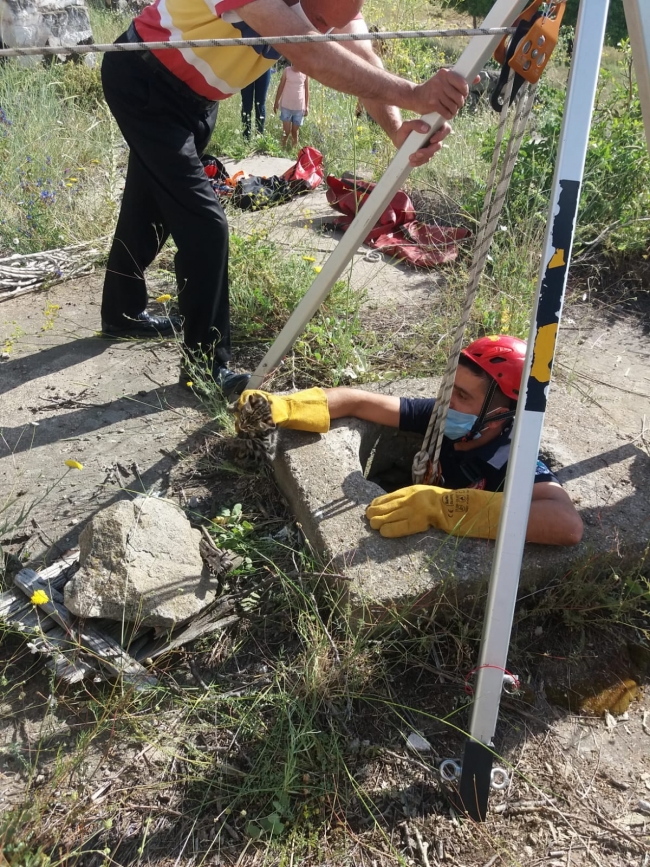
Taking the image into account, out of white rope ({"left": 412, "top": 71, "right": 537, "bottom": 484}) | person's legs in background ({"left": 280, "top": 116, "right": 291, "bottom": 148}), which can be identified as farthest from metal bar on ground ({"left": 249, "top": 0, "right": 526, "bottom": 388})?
person's legs in background ({"left": 280, "top": 116, "right": 291, "bottom": 148})

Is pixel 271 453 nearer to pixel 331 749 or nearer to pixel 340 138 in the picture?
pixel 331 749

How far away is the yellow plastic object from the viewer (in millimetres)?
Result: 1746

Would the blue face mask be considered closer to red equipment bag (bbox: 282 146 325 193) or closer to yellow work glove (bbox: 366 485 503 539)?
yellow work glove (bbox: 366 485 503 539)

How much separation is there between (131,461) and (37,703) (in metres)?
1.02

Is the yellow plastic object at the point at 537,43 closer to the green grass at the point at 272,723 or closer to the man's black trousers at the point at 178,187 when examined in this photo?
the man's black trousers at the point at 178,187

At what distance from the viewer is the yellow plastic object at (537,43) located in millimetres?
1746

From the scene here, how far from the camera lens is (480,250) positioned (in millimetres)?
2057

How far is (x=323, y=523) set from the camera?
2051 mm

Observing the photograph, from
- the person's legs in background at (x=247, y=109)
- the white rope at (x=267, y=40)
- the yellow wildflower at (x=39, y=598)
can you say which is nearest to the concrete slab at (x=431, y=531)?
the yellow wildflower at (x=39, y=598)

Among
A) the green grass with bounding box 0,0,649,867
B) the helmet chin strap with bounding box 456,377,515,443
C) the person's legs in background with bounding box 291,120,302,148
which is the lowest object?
the green grass with bounding box 0,0,649,867

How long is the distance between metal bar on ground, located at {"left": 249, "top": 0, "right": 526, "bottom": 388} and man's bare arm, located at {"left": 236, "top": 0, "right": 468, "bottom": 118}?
0.08 meters

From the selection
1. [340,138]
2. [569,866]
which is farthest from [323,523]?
[340,138]

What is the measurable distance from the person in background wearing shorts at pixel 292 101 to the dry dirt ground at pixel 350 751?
4205 millimetres

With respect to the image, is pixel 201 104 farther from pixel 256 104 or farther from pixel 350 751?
pixel 256 104
